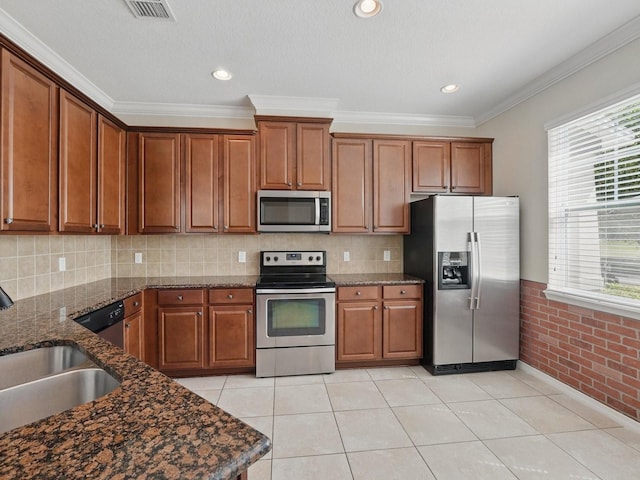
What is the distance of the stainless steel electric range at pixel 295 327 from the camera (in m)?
2.87

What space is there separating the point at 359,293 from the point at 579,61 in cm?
258

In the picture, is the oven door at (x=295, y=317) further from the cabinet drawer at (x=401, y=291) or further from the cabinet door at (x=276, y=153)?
the cabinet door at (x=276, y=153)

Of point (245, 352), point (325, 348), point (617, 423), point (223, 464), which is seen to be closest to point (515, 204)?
point (617, 423)

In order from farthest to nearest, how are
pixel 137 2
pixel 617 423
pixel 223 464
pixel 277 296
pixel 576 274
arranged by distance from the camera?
pixel 277 296 → pixel 576 274 → pixel 617 423 → pixel 137 2 → pixel 223 464

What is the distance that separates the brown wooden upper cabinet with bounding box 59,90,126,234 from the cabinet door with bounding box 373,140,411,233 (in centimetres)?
248

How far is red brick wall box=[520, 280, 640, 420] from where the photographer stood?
2.11m

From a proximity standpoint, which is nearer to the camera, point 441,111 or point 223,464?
point 223,464

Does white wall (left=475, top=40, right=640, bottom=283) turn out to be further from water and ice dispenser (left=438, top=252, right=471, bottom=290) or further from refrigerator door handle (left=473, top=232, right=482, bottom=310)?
water and ice dispenser (left=438, top=252, right=471, bottom=290)

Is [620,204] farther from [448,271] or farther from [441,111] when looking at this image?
[441,111]

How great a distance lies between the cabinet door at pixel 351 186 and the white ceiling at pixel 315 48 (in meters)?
0.46

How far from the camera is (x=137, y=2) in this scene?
6.05ft

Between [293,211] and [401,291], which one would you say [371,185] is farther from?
[401,291]

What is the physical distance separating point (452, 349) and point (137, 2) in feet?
11.7

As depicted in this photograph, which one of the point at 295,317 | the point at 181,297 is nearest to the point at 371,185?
the point at 295,317
